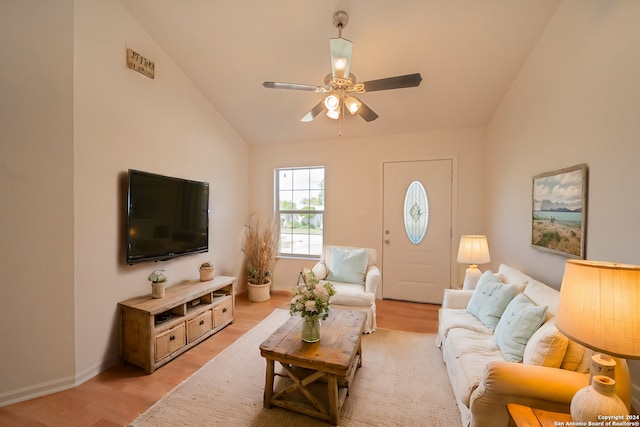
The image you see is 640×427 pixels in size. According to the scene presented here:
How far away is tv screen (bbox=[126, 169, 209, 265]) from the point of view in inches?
93.9

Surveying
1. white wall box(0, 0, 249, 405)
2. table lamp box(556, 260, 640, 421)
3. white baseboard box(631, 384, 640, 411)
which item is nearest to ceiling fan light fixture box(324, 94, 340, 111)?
table lamp box(556, 260, 640, 421)

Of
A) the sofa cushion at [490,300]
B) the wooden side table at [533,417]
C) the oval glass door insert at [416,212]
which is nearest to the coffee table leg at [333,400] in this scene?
the wooden side table at [533,417]

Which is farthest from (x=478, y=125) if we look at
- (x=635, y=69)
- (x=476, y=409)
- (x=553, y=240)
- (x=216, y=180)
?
(x=216, y=180)

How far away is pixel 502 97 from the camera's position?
3080mm

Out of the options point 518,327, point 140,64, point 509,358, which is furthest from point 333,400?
point 140,64

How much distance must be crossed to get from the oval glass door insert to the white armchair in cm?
79

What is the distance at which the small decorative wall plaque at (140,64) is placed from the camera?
244cm

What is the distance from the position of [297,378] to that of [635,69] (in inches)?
105

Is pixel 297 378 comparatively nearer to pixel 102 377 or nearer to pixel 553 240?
pixel 102 377

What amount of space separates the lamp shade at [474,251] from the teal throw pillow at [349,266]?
1122 mm

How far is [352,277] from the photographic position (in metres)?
3.27

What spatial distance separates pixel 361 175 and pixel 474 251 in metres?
1.93

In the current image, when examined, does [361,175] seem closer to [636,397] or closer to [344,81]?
[344,81]

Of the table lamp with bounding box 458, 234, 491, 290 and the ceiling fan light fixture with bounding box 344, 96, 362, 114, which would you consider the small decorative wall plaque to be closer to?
the ceiling fan light fixture with bounding box 344, 96, 362, 114
